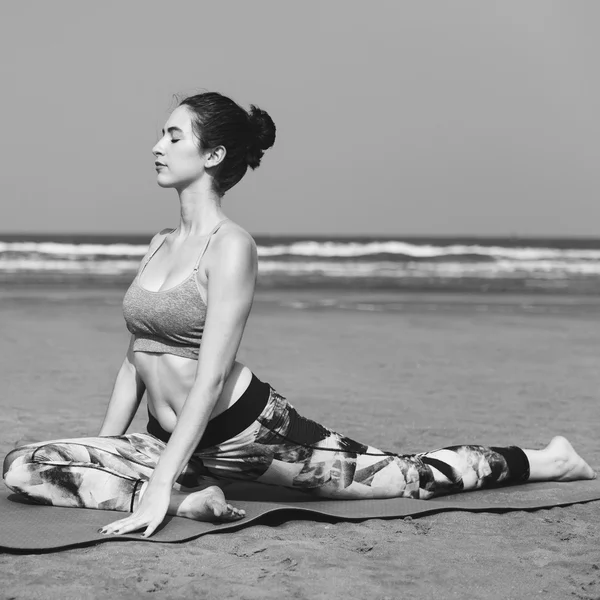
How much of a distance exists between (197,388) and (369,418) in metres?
2.74

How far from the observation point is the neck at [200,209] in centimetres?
339

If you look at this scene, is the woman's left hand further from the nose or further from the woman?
the nose

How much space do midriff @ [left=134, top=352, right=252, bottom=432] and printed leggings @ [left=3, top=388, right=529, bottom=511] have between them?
121 mm

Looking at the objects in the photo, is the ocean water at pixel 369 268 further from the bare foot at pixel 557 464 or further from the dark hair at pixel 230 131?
the dark hair at pixel 230 131

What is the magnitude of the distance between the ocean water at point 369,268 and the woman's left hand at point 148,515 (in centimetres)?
1546

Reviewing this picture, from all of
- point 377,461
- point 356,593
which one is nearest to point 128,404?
point 377,461

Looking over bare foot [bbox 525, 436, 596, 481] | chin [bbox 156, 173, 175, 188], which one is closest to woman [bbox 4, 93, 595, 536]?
chin [bbox 156, 173, 175, 188]

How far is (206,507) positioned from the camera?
3219 millimetres

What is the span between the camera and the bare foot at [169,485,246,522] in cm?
322

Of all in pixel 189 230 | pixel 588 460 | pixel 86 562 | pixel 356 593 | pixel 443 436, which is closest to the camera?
pixel 356 593

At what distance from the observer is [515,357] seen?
8609mm

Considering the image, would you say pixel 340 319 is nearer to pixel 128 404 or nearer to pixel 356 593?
pixel 128 404

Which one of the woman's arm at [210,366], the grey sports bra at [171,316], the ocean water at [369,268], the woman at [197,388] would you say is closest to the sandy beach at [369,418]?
the woman's arm at [210,366]

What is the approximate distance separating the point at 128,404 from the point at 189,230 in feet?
2.35
